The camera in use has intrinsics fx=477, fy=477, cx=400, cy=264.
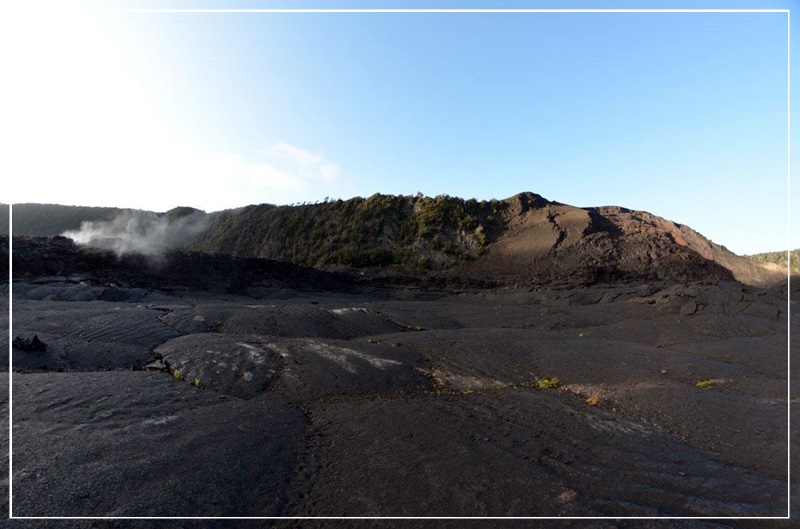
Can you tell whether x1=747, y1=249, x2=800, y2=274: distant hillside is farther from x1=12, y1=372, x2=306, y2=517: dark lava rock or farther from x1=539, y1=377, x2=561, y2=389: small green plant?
x1=12, y1=372, x2=306, y2=517: dark lava rock

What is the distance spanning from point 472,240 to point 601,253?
34.8ft

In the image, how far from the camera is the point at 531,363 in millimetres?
11453

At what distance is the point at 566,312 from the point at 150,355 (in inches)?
601

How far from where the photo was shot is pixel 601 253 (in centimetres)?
3716

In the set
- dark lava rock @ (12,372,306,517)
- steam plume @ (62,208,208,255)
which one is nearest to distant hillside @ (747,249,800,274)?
dark lava rock @ (12,372,306,517)

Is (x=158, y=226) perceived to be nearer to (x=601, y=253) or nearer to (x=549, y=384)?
(x=601, y=253)

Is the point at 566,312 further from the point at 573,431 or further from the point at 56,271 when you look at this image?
the point at 56,271

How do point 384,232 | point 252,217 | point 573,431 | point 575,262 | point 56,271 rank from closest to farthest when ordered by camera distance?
point 573,431 < point 56,271 < point 575,262 < point 384,232 < point 252,217

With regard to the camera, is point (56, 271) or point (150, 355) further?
point (56, 271)

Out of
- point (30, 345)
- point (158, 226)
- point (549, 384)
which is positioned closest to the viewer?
point (549, 384)

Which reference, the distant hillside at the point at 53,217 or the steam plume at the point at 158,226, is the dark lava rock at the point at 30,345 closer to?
the steam plume at the point at 158,226

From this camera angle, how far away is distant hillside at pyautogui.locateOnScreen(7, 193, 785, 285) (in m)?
36.3

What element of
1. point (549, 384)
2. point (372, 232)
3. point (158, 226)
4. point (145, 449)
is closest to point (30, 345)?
point (145, 449)

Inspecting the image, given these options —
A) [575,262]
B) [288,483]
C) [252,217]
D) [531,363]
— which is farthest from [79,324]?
[252,217]
